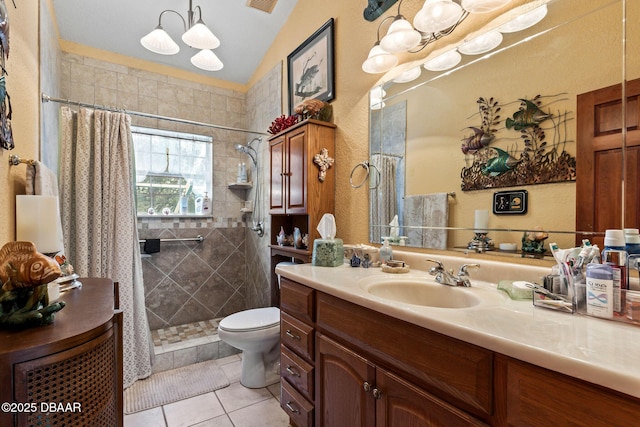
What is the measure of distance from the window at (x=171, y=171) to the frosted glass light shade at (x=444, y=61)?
2.46 metres

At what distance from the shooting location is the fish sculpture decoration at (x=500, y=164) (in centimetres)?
121

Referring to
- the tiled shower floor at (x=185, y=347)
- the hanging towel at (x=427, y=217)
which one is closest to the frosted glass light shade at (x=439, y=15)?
the hanging towel at (x=427, y=217)

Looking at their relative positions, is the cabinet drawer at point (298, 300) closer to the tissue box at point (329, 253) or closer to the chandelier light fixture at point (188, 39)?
the tissue box at point (329, 253)

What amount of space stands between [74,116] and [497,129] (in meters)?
2.75

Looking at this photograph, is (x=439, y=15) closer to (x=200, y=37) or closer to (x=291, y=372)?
(x=200, y=37)

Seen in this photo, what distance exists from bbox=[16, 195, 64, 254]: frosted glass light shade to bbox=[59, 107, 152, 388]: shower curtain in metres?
1.09

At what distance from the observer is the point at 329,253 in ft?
5.52

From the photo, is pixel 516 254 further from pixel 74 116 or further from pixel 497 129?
pixel 74 116

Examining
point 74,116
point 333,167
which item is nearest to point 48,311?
point 333,167

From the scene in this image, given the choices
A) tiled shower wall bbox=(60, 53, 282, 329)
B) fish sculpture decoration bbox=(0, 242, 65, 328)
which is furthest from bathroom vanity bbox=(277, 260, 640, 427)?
tiled shower wall bbox=(60, 53, 282, 329)

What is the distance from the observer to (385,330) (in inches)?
39.4

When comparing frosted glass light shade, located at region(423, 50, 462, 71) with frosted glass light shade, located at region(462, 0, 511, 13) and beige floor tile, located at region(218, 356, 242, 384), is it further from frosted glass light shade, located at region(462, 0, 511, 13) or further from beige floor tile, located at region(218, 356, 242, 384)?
beige floor tile, located at region(218, 356, 242, 384)

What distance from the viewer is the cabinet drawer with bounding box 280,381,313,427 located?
1.42 m

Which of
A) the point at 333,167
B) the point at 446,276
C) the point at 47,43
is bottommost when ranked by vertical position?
the point at 446,276
